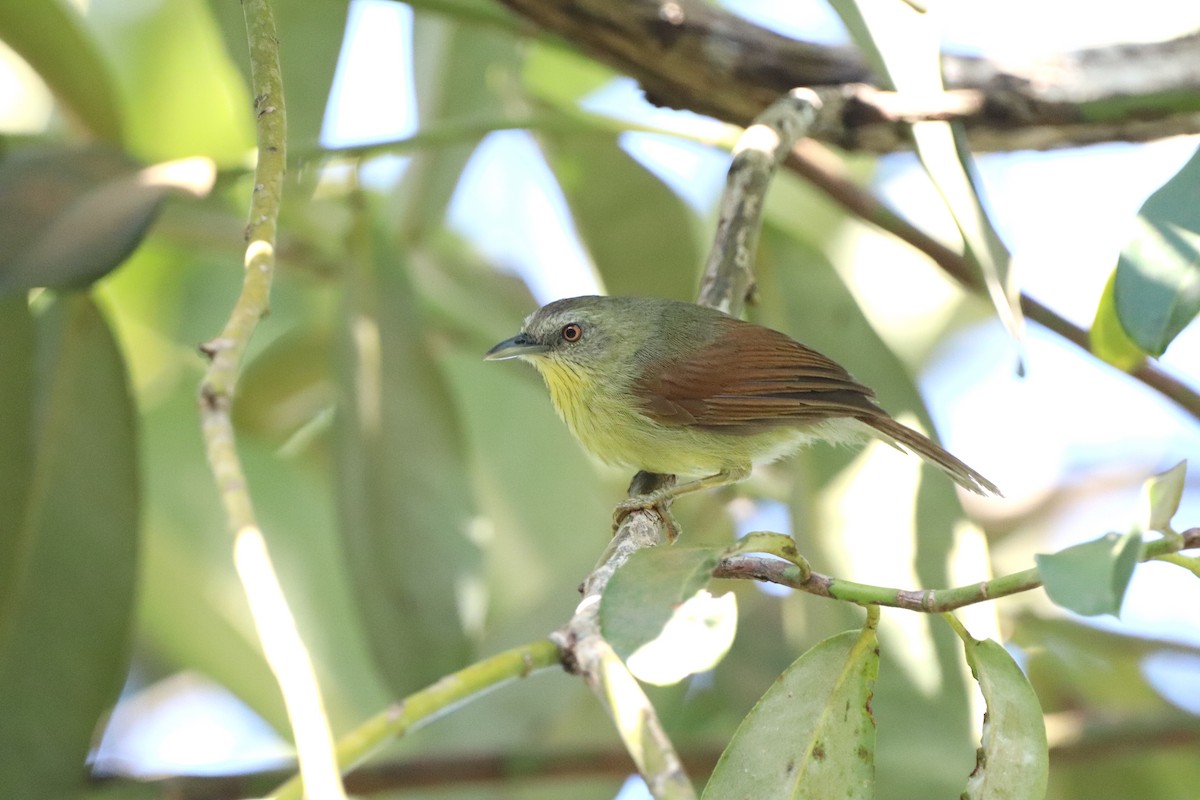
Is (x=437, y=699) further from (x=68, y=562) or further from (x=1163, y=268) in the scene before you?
(x=68, y=562)

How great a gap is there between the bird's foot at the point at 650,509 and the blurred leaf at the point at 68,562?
122 cm

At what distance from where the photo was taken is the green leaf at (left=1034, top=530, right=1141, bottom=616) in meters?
1.36

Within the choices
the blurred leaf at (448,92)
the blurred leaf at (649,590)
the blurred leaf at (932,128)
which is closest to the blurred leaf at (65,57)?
the blurred leaf at (448,92)

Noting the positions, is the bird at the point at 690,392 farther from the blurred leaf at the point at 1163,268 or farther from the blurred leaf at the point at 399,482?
the blurred leaf at the point at 1163,268

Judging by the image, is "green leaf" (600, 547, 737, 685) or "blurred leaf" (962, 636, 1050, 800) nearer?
"green leaf" (600, 547, 737, 685)

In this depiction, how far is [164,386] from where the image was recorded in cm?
439

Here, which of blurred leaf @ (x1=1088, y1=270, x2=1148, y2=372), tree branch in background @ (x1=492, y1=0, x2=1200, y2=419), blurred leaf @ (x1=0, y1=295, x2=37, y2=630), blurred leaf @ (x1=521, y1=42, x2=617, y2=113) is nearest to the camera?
blurred leaf @ (x1=1088, y1=270, x2=1148, y2=372)

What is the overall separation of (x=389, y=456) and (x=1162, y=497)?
90.6 inches

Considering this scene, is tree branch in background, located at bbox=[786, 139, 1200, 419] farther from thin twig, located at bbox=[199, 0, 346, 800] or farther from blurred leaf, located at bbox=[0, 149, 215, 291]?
thin twig, located at bbox=[199, 0, 346, 800]

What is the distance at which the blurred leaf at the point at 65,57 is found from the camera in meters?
3.32

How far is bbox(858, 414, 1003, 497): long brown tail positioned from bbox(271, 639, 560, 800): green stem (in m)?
1.79

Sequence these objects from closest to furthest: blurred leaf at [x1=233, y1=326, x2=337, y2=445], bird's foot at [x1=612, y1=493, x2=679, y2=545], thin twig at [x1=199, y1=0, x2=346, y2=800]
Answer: thin twig at [x1=199, y1=0, x2=346, y2=800] < bird's foot at [x1=612, y1=493, x2=679, y2=545] < blurred leaf at [x1=233, y1=326, x2=337, y2=445]

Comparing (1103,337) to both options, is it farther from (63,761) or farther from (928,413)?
(63,761)

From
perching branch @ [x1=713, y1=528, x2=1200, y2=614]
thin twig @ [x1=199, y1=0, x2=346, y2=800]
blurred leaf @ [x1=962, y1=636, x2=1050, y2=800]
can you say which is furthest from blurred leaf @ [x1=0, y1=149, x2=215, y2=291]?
blurred leaf @ [x1=962, y1=636, x2=1050, y2=800]
